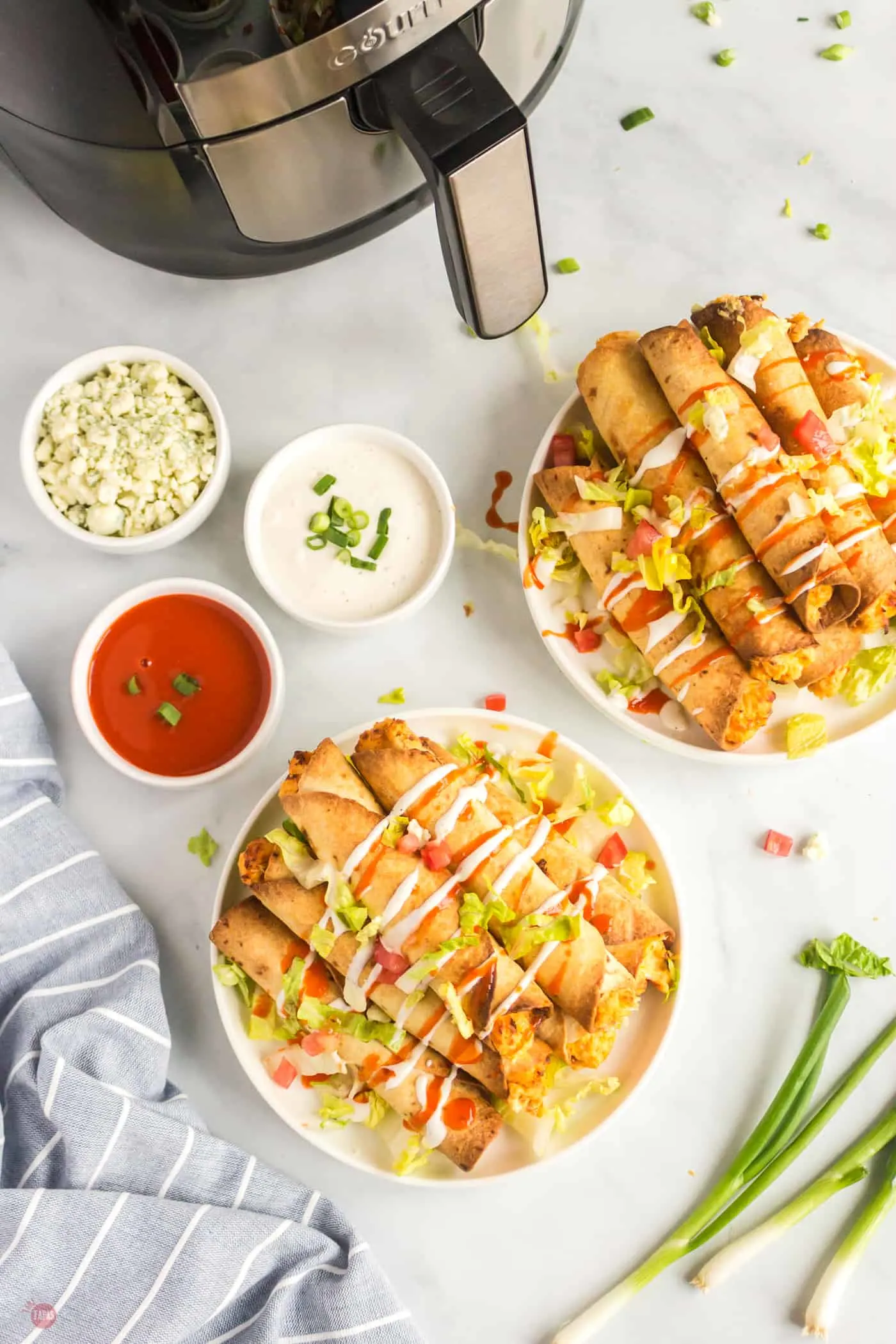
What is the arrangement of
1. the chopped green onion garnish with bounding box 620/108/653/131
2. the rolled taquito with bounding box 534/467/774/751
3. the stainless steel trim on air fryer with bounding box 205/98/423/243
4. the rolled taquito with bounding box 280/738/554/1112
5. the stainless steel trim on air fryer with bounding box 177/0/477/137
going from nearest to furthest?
1. the stainless steel trim on air fryer with bounding box 177/0/477/137
2. the stainless steel trim on air fryer with bounding box 205/98/423/243
3. the rolled taquito with bounding box 280/738/554/1112
4. the rolled taquito with bounding box 534/467/774/751
5. the chopped green onion garnish with bounding box 620/108/653/131

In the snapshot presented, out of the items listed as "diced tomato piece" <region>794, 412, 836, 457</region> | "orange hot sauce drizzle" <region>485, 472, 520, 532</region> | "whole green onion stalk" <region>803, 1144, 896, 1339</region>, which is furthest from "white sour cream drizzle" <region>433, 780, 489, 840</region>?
"whole green onion stalk" <region>803, 1144, 896, 1339</region>

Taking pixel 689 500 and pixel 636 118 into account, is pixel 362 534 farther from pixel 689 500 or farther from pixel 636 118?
pixel 636 118

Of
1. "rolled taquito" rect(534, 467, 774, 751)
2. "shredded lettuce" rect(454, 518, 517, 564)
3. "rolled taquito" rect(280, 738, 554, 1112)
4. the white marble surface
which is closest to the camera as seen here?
"rolled taquito" rect(280, 738, 554, 1112)

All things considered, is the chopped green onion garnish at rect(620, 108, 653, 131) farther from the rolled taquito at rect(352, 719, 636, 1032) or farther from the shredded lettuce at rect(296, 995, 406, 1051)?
the shredded lettuce at rect(296, 995, 406, 1051)

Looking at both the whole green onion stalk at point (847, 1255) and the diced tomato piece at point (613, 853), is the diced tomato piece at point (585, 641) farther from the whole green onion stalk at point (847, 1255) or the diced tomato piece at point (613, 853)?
the whole green onion stalk at point (847, 1255)

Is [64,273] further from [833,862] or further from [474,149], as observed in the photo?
[833,862]

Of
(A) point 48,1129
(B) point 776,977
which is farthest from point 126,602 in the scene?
(B) point 776,977
